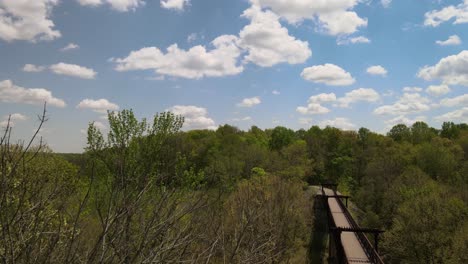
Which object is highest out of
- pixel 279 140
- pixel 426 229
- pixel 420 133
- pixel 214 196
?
pixel 420 133

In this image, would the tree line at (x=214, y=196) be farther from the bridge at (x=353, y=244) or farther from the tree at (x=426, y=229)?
the bridge at (x=353, y=244)

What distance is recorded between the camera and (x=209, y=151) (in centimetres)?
7119

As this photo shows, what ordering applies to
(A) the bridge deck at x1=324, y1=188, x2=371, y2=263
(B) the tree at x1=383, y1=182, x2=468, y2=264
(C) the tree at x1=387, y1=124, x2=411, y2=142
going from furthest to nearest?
(C) the tree at x1=387, y1=124, x2=411, y2=142 < (B) the tree at x1=383, y1=182, x2=468, y2=264 < (A) the bridge deck at x1=324, y1=188, x2=371, y2=263

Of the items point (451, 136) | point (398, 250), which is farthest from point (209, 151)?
point (451, 136)

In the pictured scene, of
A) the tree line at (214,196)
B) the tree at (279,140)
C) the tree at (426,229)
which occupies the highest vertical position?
the tree at (279,140)

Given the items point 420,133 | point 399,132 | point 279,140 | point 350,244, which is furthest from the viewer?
point 279,140

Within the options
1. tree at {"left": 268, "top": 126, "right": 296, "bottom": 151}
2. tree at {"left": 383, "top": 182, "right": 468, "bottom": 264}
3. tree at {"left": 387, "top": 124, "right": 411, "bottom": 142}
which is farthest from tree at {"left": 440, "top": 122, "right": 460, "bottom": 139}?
tree at {"left": 383, "top": 182, "right": 468, "bottom": 264}

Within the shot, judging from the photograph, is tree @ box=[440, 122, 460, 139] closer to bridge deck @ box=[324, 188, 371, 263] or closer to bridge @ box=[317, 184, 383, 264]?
bridge deck @ box=[324, 188, 371, 263]

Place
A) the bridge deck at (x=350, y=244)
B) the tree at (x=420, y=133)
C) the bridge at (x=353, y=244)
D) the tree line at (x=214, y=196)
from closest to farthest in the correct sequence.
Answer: the tree line at (x=214, y=196), the bridge at (x=353, y=244), the bridge deck at (x=350, y=244), the tree at (x=420, y=133)

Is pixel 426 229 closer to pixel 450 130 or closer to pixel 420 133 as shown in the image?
pixel 420 133

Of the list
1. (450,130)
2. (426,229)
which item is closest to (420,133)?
(450,130)

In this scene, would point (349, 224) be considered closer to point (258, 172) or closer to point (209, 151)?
point (258, 172)

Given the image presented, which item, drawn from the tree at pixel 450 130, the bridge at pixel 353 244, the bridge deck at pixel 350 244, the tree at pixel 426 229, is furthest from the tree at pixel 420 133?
the bridge at pixel 353 244

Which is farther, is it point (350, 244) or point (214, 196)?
point (350, 244)
